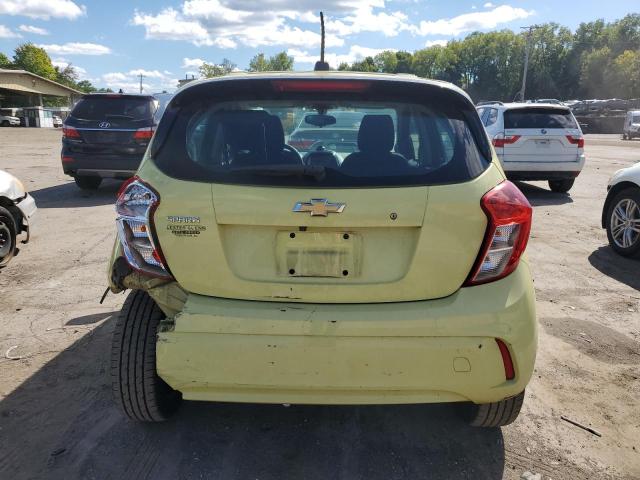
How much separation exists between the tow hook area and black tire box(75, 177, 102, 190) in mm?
9255

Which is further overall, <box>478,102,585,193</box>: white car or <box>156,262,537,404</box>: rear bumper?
<box>478,102,585,193</box>: white car

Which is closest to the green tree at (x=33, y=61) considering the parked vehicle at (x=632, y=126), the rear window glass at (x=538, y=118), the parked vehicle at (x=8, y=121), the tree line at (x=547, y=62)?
the tree line at (x=547, y=62)

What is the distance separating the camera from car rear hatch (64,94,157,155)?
1029 cm

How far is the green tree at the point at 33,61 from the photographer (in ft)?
343

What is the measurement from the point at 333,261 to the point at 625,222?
18.1ft

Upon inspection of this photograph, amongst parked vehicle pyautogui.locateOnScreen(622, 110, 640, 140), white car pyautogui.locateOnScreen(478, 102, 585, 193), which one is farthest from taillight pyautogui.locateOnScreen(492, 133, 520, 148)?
parked vehicle pyautogui.locateOnScreen(622, 110, 640, 140)

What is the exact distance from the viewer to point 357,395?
2.50 m

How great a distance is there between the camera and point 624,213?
6664 mm

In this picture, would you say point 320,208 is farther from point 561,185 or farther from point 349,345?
point 561,185

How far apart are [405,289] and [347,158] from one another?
0.66m

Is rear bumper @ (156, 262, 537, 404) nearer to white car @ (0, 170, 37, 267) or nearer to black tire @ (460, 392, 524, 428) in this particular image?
black tire @ (460, 392, 524, 428)

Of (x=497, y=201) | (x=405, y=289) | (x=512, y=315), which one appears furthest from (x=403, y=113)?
(x=512, y=315)

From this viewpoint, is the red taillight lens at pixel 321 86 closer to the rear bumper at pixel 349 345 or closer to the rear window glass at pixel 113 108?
the rear bumper at pixel 349 345

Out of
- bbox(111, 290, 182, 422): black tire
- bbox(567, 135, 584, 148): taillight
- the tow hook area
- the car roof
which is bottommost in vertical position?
bbox(111, 290, 182, 422): black tire
